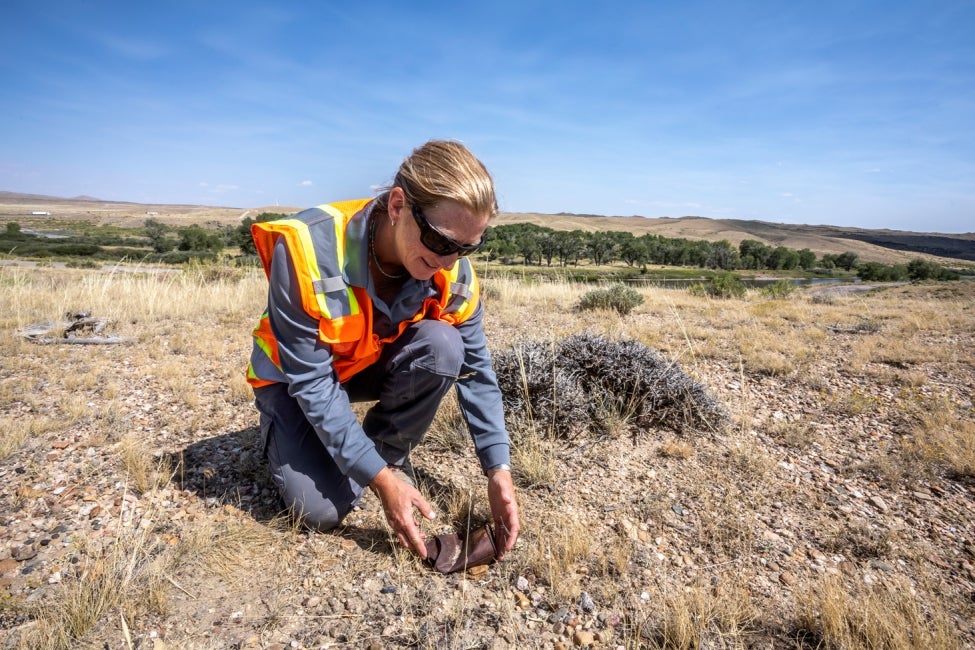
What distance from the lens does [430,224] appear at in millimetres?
1562

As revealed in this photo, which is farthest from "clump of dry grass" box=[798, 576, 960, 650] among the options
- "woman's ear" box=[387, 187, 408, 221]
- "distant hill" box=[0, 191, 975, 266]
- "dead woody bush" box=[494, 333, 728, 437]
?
"distant hill" box=[0, 191, 975, 266]

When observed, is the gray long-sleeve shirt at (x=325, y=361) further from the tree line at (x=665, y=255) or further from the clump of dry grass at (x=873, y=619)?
the tree line at (x=665, y=255)

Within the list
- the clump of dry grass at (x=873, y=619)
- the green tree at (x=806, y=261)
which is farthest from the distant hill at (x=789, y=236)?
the clump of dry grass at (x=873, y=619)

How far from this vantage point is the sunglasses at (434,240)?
156 centimetres

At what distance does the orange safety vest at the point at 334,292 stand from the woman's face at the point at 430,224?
0.23m

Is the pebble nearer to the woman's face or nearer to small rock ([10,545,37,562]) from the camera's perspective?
the woman's face

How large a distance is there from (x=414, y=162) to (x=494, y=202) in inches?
11.9

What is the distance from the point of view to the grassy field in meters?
1.48

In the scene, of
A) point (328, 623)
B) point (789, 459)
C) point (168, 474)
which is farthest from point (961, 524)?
point (168, 474)

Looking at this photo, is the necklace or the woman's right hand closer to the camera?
the woman's right hand

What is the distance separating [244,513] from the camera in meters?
2.04

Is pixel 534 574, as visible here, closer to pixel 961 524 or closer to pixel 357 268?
pixel 357 268

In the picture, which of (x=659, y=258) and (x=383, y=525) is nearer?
(x=383, y=525)

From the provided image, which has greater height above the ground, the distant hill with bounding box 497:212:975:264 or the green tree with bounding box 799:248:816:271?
the distant hill with bounding box 497:212:975:264
